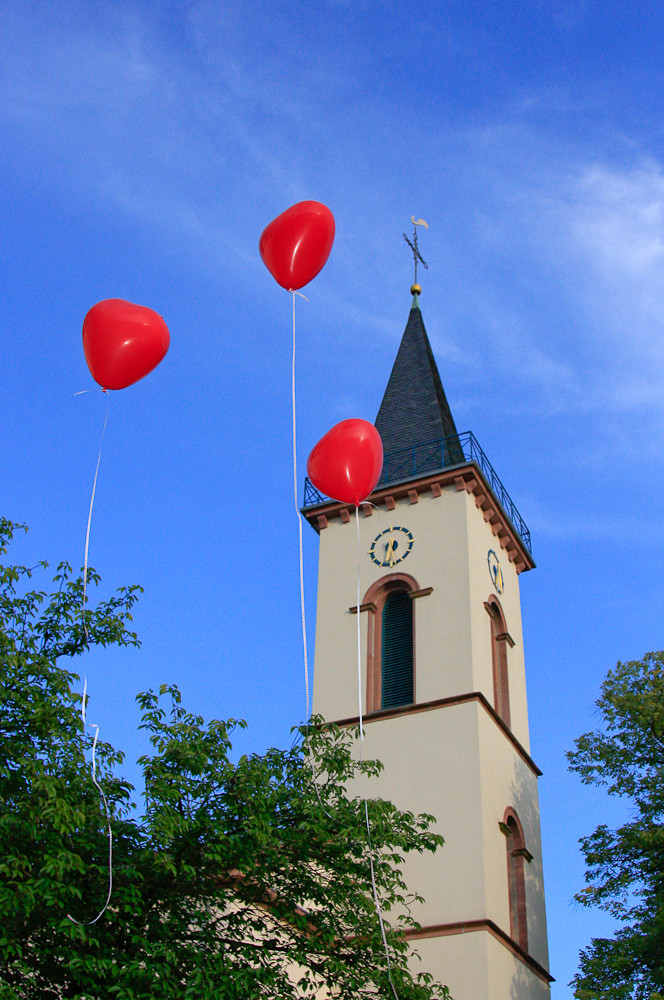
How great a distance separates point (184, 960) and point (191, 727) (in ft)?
7.70

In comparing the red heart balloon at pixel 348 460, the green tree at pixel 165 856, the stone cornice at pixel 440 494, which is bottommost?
the green tree at pixel 165 856

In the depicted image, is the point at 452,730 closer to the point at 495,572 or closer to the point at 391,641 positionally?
the point at 391,641

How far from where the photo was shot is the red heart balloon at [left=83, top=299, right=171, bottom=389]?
11656mm

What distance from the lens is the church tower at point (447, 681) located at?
18219 mm

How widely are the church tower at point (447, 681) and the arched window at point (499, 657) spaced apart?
0.04 m

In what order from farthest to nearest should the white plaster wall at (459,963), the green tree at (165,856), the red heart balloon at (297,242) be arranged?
1. the white plaster wall at (459,963)
2. the red heart balloon at (297,242)
3. the green tree at (165,856)

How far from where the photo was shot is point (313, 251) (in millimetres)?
12758

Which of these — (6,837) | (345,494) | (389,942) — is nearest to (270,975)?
(389,942)

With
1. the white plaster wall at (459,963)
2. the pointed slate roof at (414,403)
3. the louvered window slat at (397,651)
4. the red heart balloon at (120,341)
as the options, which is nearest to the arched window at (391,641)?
the louvered window slat at (397,651)

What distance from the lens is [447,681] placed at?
2100 cm

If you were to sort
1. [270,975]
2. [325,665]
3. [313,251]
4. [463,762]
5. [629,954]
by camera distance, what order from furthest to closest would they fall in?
1. [325,665]
2. [463,762]
3. [629,954]
4. [313,251]
5. [270,975]

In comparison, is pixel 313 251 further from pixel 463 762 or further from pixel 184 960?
pixel 463 762

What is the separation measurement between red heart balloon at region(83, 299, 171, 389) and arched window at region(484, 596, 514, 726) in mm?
12578

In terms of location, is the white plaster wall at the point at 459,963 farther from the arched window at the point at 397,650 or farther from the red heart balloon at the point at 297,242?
the red heart balloon at the point at 297,242
